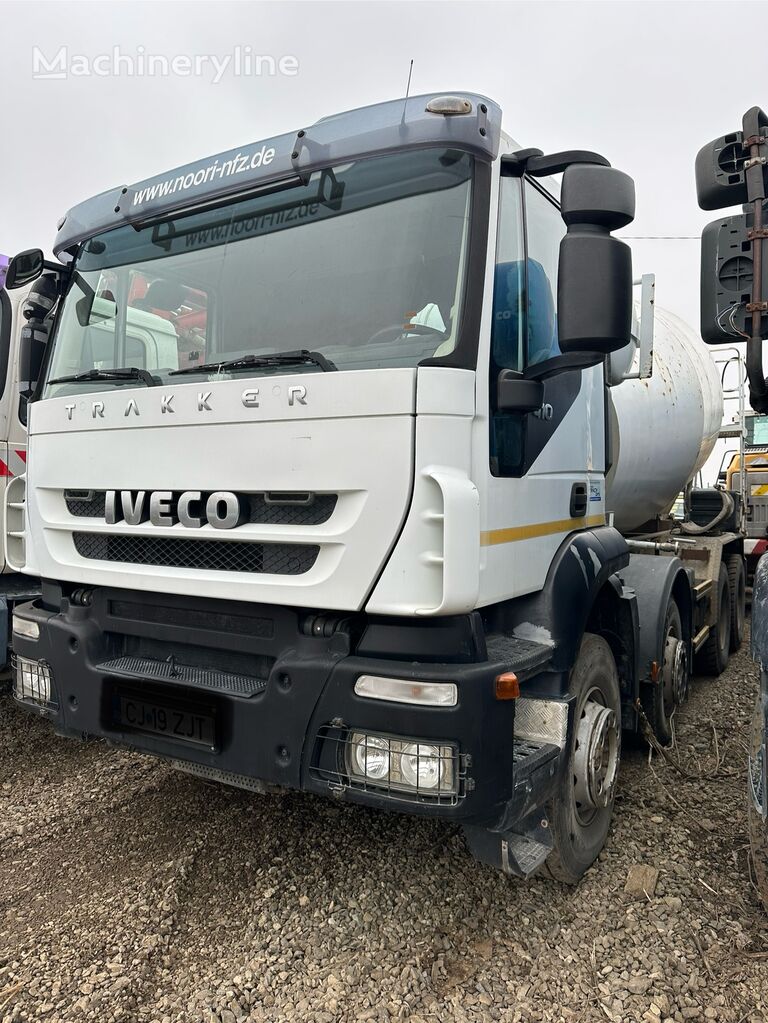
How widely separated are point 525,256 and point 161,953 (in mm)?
2792

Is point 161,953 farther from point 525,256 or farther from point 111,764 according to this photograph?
point 525,256

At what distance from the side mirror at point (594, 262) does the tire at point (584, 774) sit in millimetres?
1313

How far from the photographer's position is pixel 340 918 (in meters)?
2.64

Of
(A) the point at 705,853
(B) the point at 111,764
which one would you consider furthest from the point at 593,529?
(B) the point at 111,764

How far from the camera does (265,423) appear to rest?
232 cm

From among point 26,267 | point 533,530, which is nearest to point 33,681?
point 26,267

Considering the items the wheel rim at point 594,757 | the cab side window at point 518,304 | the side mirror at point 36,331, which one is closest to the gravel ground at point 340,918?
the wheel rim at point 594,757

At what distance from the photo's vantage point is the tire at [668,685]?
4.06m

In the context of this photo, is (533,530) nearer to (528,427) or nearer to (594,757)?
(528,427)

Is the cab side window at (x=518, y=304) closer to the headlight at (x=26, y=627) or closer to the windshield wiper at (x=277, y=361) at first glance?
the windshield wiper at (x=277, y=361)

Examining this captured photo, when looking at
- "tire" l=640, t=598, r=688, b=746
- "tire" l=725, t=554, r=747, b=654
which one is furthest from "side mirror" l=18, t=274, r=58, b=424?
"tire" l=725, t=554, r=747, b=654

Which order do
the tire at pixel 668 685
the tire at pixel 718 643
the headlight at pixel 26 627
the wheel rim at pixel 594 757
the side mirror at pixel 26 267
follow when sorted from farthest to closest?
the tire at pixel 718 643, the tire at pixel 668 685, the side mirror at pixel 26 267, the headlight at pixel 26 627, the wheel rim at pixel 594 757

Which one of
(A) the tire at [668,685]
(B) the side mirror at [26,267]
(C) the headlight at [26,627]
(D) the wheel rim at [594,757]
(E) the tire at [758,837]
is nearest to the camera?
(E) the tire at [758,837]

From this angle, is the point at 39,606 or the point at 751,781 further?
the point at 39,606
